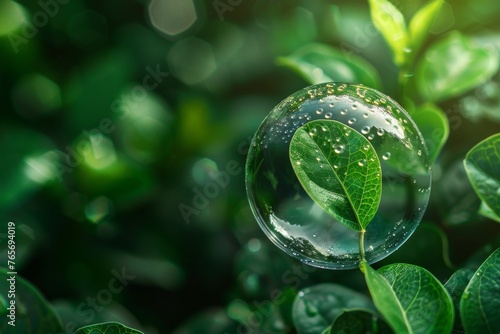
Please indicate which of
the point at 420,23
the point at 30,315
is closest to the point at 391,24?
the point at 420,23

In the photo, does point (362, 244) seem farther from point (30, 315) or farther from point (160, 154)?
point (160, 154)

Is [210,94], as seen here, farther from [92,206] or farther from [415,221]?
[415,221]

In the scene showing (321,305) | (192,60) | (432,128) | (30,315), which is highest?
(432,128)

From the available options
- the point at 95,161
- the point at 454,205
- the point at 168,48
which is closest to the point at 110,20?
the point at 168,48

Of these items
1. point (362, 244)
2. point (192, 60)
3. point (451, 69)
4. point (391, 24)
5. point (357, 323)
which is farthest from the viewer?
point (192, 60)

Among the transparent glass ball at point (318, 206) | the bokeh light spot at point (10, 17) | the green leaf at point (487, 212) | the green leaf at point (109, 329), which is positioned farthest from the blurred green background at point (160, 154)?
the green leaf at point (109, 329)

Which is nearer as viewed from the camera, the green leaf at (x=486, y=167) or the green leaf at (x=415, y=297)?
the green leaf at (x=415, y=297)

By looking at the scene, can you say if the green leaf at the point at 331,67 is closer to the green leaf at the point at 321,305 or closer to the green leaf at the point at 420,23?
the green leaf at the point at 420,23
